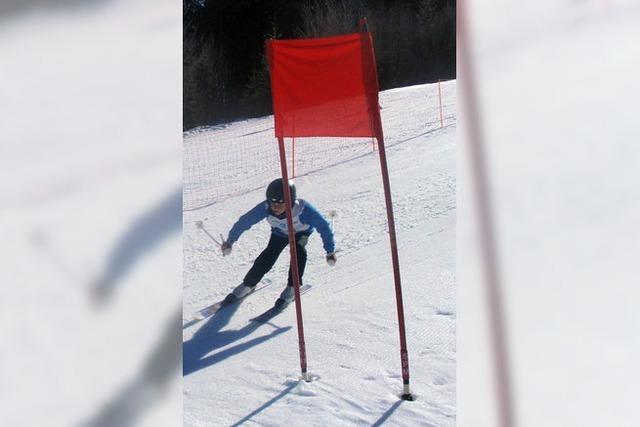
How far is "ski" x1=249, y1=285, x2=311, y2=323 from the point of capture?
1.57 m

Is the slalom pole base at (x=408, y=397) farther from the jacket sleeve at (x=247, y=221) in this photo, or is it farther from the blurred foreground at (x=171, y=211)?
the jacket sleeve at (x=247, y=221)

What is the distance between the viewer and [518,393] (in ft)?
6.00

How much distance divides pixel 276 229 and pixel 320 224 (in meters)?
0.10

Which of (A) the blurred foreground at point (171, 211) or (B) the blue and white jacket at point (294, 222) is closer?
(A) the blurred foreground at point (171, 211)

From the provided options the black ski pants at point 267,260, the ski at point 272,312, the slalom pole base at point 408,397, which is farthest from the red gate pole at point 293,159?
the slalom pole base at point 408,397

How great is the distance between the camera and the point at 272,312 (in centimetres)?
158

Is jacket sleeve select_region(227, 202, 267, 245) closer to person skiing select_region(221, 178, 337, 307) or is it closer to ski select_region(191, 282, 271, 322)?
person skiing select_region(221, 178, 337, 307)

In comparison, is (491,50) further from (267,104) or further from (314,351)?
(314,351)

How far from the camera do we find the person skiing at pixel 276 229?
60.6 inches

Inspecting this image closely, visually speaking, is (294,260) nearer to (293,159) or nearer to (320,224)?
(320,224)

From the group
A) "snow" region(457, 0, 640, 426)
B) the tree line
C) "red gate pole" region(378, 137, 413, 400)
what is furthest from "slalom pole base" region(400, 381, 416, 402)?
the tree line

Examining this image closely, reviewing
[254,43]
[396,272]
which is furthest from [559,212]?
[254,43]

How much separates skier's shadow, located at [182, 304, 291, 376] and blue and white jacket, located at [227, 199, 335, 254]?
0.16 m

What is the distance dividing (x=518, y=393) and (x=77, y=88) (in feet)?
3.97
